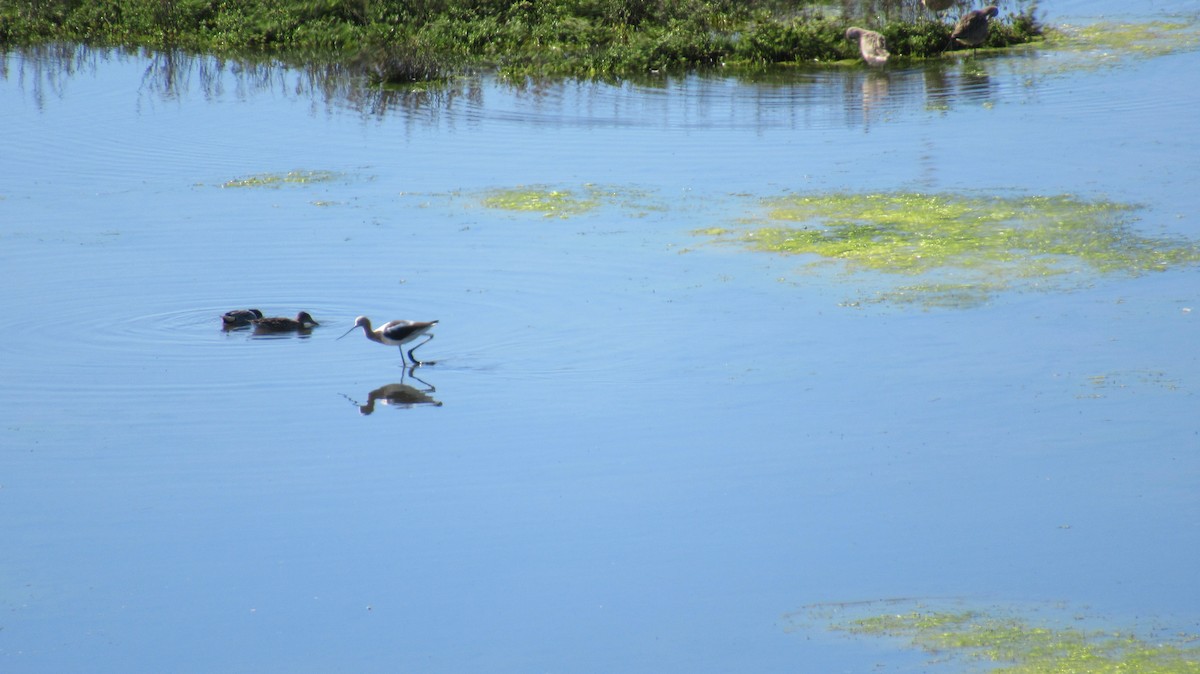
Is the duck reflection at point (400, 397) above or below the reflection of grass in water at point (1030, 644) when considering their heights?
above

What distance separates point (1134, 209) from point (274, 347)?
21.7 ft

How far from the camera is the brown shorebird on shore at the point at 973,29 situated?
19672 mm

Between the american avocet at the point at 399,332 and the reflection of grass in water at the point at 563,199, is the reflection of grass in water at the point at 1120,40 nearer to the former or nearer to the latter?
the reflection of grass in water at the point at 563,199

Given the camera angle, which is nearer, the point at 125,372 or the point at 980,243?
the point at 125,372

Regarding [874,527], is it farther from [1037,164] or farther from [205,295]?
[1037,164]

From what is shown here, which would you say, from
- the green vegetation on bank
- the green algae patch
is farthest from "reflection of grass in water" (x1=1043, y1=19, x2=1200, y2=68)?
the green algae patch

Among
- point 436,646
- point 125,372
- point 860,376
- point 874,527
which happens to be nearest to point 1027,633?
point 874,527

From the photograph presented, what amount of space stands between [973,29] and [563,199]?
8.99 m

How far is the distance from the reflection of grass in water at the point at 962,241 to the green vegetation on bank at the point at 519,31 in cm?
742

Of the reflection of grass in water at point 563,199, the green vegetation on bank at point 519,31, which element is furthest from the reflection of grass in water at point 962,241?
the green vegetation on bank at point 519,31

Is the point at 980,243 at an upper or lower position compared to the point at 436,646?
upper

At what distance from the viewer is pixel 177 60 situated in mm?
21609

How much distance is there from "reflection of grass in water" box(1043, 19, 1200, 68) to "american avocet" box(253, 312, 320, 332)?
1157 centimetres

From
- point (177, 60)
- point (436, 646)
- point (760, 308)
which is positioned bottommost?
point (436, 646)
